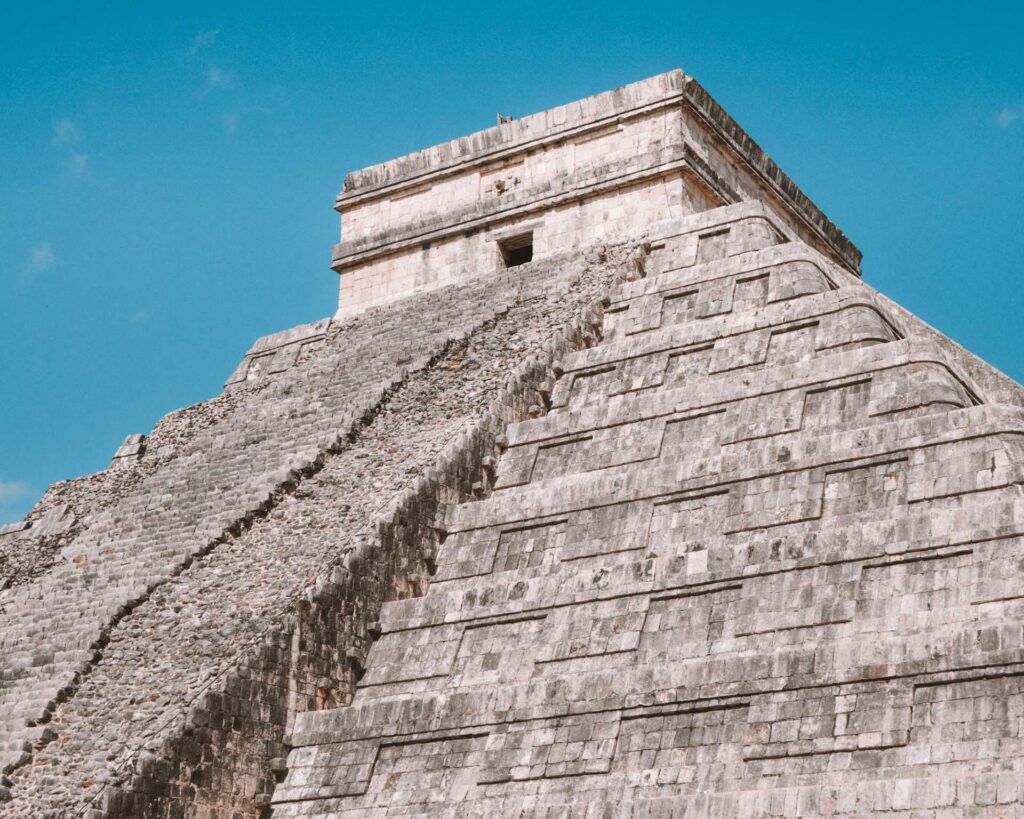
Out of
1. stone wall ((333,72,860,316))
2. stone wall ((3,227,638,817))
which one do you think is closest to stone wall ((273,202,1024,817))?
stone wall ((3,227,638,817))

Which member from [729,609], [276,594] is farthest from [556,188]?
[729,609]

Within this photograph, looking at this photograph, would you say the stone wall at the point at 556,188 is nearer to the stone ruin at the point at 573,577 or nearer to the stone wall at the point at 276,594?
the stone ruin at the point at 573,577

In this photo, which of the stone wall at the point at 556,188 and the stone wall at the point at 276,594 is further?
the stone wall at the point at 556,188

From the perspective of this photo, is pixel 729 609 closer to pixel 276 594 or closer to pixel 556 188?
pixel 276 594

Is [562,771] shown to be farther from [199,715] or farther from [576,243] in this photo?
[576,243]

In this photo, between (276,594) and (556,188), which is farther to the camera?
(556,188)

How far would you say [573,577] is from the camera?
11594 millimetres

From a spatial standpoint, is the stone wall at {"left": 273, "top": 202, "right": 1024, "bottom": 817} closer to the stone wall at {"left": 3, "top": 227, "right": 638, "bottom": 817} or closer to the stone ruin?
the stone ruin

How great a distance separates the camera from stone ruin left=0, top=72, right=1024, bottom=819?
382 inches

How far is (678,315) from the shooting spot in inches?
571

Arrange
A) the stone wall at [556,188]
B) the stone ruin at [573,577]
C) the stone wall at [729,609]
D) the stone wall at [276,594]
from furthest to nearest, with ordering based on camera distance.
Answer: the stone wall at [556,188]
the stone wall at [276,594]
the stone ruin at [573,577]
the stone wall at [729,609]

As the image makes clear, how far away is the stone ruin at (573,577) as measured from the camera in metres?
9.70

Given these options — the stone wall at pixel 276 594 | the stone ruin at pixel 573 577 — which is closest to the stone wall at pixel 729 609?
the stone ruin at pixel 573 577

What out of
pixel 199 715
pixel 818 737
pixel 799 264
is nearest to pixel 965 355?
pixel 799 264
